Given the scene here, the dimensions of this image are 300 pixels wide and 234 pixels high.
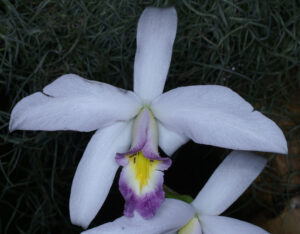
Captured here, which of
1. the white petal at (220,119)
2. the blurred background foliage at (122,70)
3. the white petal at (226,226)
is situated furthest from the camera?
the blurred background foliage at (122,70)

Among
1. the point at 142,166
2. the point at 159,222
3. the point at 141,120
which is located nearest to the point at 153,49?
the point at 141,120

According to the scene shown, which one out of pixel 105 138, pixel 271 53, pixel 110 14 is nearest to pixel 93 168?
pixel 105 138

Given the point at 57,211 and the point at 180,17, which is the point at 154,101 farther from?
the point at 57,211

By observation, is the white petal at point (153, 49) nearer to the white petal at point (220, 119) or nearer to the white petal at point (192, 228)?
the white petal at point (220, 119)

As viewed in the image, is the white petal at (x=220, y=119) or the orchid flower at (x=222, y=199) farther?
the orchid flower at (x=222, y=199)

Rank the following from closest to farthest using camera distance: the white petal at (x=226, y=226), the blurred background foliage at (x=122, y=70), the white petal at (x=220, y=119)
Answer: the white petal at (x=220, y=119)
the white petal at (x=226, y=226)
the blurred background foliage at (x=122, y=70)

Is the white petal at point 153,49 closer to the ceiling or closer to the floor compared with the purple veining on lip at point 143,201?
closer to the ceiling

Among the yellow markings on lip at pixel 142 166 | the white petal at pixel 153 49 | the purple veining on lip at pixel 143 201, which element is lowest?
the purple veining on lip at pixel 143 201

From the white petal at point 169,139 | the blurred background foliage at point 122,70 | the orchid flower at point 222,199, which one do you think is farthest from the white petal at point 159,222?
the blurred background foliage at point 122,70
